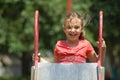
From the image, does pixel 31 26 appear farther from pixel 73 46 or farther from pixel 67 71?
pixel 67 71

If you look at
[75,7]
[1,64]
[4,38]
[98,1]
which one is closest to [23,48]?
[4,38]

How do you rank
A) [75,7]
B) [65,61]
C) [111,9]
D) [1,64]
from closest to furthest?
1. [65,61]
2. [111,9]
3. [75,7]
4. [1,64]

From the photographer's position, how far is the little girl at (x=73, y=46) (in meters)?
6.14

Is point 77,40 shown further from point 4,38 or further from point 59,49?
point 4,38

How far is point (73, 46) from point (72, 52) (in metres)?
0.11

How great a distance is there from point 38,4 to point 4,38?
59.4 inches

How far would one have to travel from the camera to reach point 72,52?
20.1 ft

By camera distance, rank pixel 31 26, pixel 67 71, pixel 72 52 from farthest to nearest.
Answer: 1. pixel 31 26
2. pixel 72 52
3. pixel 67 71

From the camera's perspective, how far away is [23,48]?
16781mm

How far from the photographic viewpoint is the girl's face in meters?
6.15

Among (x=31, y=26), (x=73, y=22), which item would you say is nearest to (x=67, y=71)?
(x=73, y=22)

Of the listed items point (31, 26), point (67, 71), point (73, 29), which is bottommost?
point (67, 71)

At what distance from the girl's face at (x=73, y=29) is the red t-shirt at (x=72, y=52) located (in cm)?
10

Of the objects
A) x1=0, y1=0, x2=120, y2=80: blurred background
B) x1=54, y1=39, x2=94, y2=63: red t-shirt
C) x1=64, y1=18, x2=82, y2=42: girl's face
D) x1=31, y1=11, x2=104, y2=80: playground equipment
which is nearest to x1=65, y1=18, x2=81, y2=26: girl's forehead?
x1=64, y1=18, x2=82, y2=42: girl's face
